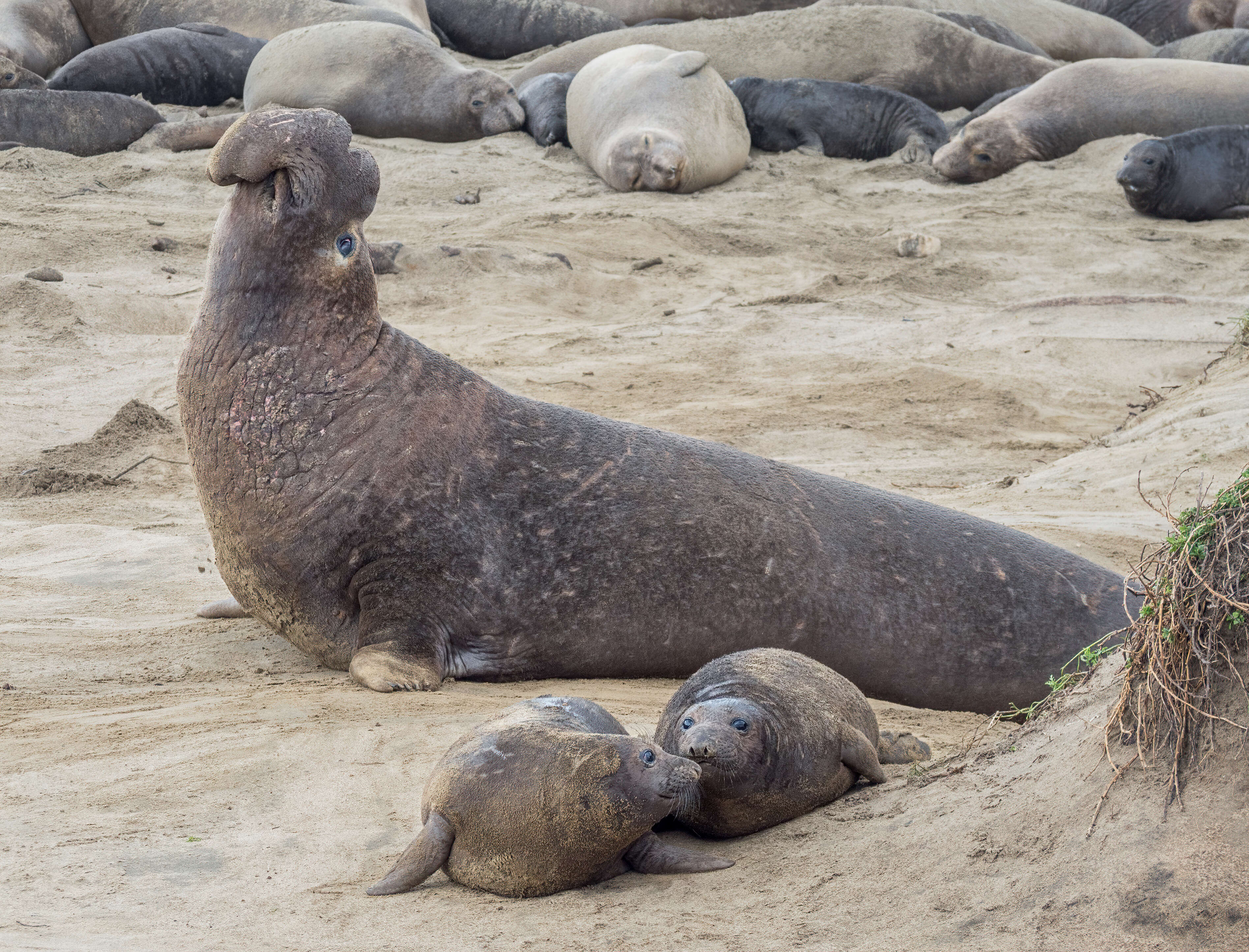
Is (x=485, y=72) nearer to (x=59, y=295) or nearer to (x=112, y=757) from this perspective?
(x=59, y=295)

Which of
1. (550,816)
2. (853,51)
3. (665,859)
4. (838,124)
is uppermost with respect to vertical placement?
(853,51)

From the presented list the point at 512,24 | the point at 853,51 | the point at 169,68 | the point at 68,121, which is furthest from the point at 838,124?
the point at 68,121

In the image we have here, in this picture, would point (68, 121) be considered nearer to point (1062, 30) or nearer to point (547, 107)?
point (547, 107)

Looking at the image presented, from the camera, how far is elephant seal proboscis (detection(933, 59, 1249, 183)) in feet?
42.7

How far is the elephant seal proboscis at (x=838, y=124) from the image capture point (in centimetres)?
1377

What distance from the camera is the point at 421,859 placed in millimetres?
2705

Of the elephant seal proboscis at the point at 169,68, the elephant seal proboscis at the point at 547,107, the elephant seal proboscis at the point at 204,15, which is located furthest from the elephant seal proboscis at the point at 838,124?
the elephant seal proboscis at the point at 169,68

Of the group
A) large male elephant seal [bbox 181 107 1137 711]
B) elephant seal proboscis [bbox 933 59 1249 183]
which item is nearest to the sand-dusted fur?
elephant seal proboscis [bbox 933 59 1249 183]

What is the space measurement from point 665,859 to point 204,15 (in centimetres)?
1408

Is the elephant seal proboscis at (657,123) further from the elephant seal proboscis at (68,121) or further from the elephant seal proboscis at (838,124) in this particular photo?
the elephant seal proboscis at (68,121)

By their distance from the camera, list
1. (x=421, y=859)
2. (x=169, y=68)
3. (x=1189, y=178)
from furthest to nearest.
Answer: (x=169, y=68), (x=1189, y=178), (x=421, y=859)

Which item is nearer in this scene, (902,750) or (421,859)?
(421,859)

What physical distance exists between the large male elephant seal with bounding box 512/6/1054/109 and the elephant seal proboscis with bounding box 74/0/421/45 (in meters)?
2.32

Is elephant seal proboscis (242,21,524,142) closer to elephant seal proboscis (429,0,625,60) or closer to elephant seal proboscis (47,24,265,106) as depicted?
elephant seal proboscis (47,24,265,106)
